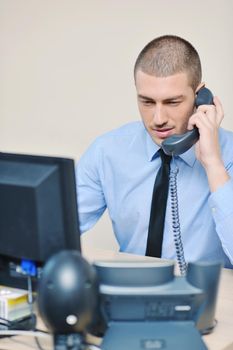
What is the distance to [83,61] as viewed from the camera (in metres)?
2.94

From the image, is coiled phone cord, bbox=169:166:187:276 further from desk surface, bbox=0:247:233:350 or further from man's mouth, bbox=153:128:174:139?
desk surface, bbox=0:247:233:350

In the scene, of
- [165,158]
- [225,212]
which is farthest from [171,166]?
[225,212]

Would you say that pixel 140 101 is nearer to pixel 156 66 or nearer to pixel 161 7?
pixel 156 66

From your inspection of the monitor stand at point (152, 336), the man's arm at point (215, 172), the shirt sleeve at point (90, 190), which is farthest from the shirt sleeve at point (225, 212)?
the monitor stand at point (152, 336)

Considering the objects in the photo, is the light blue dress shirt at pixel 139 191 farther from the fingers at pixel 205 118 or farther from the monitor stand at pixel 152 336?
the monitor stand at pixel 152 336

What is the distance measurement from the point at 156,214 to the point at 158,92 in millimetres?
382

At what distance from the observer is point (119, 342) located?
1.13m

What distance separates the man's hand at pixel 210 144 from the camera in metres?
1.80

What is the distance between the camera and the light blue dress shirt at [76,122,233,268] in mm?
1983

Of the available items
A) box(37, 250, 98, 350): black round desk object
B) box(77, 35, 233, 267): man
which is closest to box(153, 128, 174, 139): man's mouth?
box(77, 35, 233, 267): man

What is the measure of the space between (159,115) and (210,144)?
0.56ft

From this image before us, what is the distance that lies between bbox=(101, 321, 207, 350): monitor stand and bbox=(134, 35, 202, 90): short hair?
0.92 meters

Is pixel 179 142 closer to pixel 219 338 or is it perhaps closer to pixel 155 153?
pixel 155 153

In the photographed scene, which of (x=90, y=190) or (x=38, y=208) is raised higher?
(x=38, y=208)
